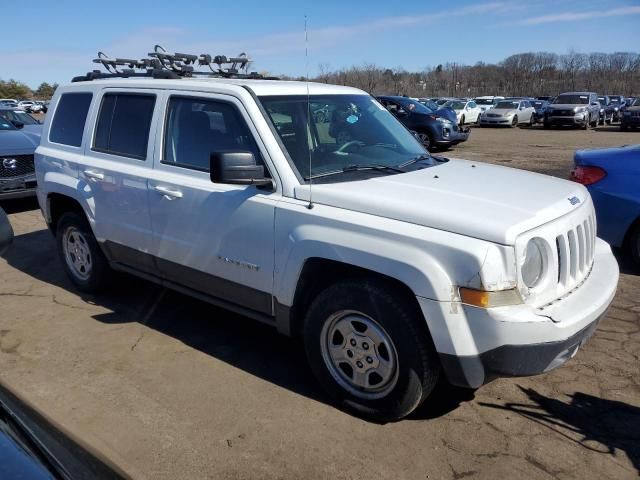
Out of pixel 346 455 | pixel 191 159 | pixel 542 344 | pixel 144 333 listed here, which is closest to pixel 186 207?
pixel 191 159

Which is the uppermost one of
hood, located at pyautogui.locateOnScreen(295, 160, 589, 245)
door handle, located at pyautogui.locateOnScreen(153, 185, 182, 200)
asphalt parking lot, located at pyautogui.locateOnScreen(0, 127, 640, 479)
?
hood, located at pyautogui.locateOnScreen(295, 160, 589, 245)

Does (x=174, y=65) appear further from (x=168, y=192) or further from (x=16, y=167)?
(x=16, y=167)

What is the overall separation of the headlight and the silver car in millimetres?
8621

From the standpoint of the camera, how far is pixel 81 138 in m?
5.17

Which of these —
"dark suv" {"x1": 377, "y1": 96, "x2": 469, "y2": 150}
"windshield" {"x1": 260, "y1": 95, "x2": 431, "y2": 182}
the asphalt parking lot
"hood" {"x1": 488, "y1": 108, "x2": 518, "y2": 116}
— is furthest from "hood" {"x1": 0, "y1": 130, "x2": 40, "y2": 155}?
"hood" {"x1": 488, "y1": 108, "x2": 518, "y2": 116}

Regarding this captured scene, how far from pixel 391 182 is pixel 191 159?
1.54m

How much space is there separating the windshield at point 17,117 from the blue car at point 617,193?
10.6 m

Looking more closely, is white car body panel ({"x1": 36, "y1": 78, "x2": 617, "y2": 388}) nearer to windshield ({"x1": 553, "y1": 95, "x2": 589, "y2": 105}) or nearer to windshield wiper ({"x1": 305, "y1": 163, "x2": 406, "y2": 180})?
windshield wiper ({"x1": 305, "y1": 163, "x2": 406, "y2": 180})

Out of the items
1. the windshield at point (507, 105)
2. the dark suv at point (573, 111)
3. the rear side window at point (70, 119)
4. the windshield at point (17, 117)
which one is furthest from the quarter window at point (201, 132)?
the windshield at point (507, 105)

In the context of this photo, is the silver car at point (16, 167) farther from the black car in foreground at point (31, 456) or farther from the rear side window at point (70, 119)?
the black car in foreground at point (31, 456)

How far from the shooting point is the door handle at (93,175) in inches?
189

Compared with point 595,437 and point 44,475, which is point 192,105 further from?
point 595,437

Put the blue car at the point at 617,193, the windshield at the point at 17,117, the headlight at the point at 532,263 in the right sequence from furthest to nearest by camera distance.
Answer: the windshield at the point at 17,117 → the blue car at the point at 617,193 → the headlight at the point at 532,263

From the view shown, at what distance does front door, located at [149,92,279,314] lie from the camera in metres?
3.72
